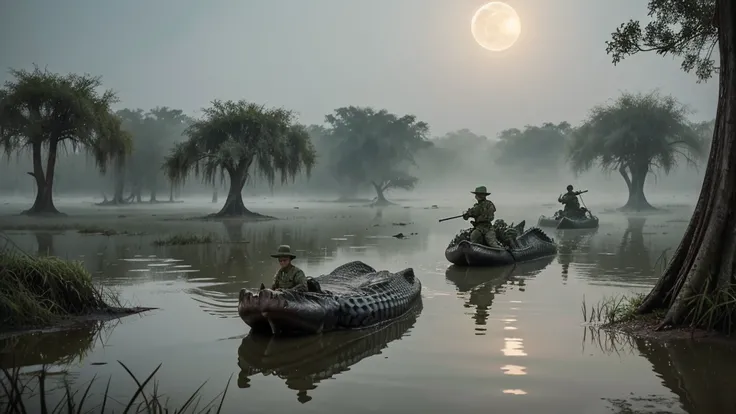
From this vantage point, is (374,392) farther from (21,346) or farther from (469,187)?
(469,187)

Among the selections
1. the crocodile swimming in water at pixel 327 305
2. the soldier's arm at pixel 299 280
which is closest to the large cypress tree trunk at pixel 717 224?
the crocodile swimming in water at pixel 327 305

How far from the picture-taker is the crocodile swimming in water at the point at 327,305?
7.99 metres

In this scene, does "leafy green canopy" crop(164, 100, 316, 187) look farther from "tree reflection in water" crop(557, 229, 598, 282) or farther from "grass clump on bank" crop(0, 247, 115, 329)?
"grass clump on bank" crop(0, 247, 115, 329)

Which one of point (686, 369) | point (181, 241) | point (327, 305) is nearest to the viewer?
point (686, 369)

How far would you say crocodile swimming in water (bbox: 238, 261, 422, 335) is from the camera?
26.2ft

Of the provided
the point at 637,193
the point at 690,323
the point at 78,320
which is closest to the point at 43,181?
the point at 78,320

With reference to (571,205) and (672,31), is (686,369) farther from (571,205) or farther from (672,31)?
(571,205)

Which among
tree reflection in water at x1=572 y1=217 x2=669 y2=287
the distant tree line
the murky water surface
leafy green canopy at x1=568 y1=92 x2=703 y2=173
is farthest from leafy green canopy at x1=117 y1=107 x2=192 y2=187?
the murky water surface

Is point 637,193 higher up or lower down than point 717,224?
higher up

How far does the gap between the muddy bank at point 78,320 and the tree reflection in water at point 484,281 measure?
459 centimetres

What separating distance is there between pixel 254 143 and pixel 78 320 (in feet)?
102

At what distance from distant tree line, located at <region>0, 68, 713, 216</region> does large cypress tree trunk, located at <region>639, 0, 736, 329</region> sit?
101 feet

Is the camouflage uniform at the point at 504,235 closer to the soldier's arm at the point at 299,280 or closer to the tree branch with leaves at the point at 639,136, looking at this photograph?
the soldier's arm at the point at 299,280

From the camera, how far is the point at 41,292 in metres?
9.13
